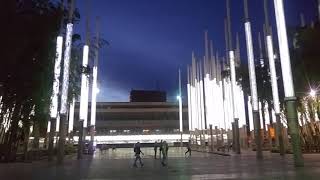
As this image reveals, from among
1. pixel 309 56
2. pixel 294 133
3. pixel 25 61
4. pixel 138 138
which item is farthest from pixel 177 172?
pixel 138 138

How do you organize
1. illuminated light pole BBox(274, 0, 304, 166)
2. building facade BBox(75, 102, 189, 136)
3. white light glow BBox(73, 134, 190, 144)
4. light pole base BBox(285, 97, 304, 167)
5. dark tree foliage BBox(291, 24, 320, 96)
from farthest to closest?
1. building facade BBox(75, 102, 189, 136)
2. white light glow BBox(73, 134, 190, 144)
3. dark tree foliage BBox(291, 24, 320, 96)
4. illuminated light pole BBox(274, 0, 304, 166)
5. light pole base BBox(285, 97, 304, 167)

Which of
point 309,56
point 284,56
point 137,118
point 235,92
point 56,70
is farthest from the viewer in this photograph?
point 137,118

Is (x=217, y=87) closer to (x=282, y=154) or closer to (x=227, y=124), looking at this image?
(x=227, y=124)

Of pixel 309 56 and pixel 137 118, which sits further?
pixel 137 118

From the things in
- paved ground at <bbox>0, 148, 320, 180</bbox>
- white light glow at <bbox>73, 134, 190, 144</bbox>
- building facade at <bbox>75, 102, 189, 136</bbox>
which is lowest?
paved ground at <bbox>0, 148, 320, 180</bbox>

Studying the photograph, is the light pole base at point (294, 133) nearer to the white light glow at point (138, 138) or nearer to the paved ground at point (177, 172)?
the paved ground at point (177, 172)

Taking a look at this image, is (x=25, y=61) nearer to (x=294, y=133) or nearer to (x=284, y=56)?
(x=284, y=56)

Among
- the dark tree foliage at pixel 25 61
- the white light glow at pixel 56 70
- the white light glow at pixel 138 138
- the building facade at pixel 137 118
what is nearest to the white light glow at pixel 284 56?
the dark tree foliage at pixel 25 61

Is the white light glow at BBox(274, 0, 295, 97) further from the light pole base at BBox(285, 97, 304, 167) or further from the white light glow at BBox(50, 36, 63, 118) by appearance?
the white light glow at BBox(50, 36, 63, 118)

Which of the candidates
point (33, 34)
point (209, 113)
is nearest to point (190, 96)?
point (209, 113)

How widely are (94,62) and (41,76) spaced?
68.6 ft

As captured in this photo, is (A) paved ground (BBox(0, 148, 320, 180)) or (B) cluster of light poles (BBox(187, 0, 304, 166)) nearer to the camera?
(A) paved ground (BBox(0, 148, 320, 180))

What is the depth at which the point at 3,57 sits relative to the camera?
1532 centimetres

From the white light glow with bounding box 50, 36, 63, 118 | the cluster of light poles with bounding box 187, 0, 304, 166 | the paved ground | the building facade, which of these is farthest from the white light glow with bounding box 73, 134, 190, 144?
the paved ground
